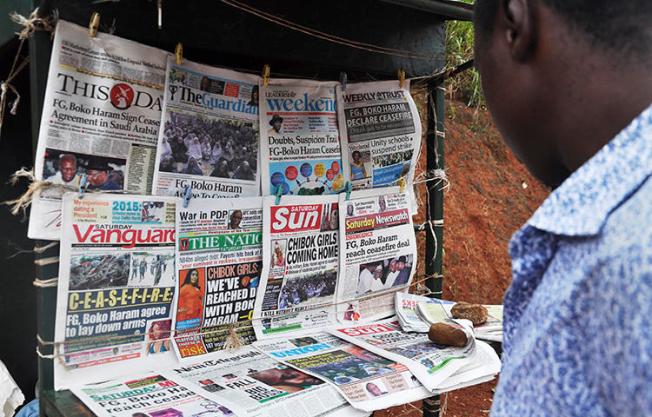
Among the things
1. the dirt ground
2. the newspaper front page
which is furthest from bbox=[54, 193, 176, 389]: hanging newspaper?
the dirt ground

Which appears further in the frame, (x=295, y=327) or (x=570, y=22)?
(x=295, y=327)

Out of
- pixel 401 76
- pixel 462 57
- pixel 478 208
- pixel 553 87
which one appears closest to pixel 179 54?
pixel 401 76

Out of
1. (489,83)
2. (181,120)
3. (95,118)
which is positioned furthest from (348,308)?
(489,83)

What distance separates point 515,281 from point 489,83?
0.29 meters

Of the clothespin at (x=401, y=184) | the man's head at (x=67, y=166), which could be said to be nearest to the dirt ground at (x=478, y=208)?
the clothespin at (x=401, y=184)

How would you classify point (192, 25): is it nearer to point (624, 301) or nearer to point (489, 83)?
point (489, 83)

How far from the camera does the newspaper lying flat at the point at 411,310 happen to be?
2025 mm

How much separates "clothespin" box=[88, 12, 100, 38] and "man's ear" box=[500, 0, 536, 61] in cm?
106

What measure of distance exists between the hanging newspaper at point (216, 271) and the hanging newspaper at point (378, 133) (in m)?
0.48

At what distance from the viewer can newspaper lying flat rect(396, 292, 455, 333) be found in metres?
2.02

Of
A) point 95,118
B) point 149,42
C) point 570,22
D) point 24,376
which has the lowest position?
point 24,376

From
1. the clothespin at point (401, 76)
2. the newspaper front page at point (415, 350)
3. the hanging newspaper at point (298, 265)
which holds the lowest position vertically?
the newspaper front page at point (415, 350)

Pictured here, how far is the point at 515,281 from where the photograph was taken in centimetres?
64

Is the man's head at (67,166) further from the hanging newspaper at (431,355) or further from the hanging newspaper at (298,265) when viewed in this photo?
the hanging newspaper at (431,355)
